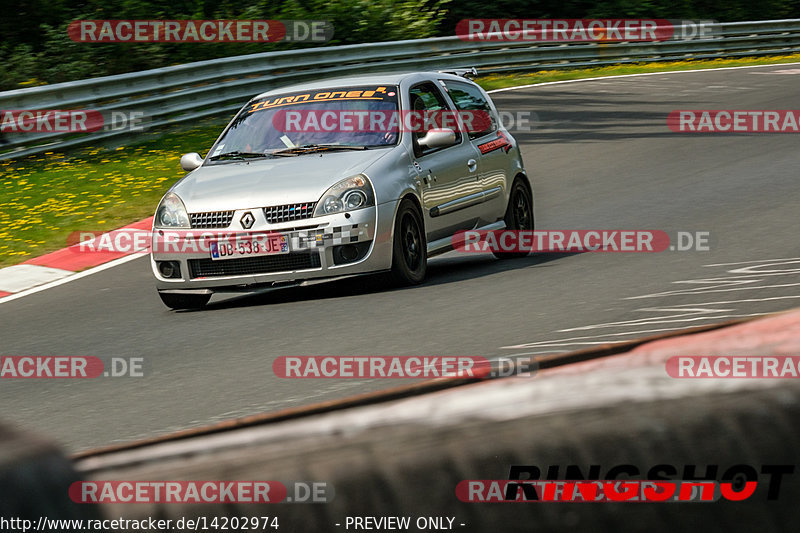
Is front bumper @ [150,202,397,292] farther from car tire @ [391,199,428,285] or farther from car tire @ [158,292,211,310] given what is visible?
car tire @ [158,292,211,310]

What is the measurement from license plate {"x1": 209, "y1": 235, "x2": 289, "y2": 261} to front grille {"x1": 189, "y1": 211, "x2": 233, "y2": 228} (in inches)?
5.1

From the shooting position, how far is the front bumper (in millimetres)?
7910

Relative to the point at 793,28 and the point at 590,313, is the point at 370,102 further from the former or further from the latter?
the point at 793,28

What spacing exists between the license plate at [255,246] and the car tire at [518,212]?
101 inches

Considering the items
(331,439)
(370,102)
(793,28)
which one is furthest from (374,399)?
(793,28)

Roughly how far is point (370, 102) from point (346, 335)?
2.96 meters

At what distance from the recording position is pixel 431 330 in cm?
672

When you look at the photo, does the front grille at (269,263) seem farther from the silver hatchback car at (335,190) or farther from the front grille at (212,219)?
the front grille at (212,219)

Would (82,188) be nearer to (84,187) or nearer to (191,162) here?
(84,187)

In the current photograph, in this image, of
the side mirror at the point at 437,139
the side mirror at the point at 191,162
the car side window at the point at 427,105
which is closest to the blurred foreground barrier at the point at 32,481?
the side mirror at the point at 437,139

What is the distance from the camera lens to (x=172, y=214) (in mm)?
8281

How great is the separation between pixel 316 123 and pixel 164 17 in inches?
572

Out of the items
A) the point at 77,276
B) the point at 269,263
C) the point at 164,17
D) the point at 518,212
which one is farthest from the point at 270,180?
the point at 164,17

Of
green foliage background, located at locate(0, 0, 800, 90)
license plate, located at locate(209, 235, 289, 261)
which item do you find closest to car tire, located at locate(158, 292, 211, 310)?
license plate, located at locate(209, 235, 289, 261)
